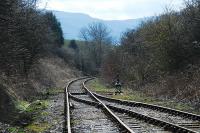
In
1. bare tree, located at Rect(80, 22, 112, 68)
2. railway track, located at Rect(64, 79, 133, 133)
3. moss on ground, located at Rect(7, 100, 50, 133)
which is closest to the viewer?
railway track, located at Rect(64, 79, 133, 133)

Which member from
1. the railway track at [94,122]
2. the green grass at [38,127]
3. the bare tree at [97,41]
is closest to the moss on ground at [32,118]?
the green grass at [38,127]

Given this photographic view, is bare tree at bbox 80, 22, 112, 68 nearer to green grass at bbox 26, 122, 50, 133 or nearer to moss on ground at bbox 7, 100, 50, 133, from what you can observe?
moss on ground at bbox 7, 100, 50, 133

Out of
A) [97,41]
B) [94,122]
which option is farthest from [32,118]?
[97,41]

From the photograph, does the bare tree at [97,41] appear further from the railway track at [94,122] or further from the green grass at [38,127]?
the green grass at [38,127]

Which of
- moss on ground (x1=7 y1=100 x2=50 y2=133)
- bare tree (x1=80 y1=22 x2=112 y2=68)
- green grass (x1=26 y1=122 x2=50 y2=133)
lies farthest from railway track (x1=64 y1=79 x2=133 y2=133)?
bare tree (x1=80 y1=22 x2=112 y2=68)

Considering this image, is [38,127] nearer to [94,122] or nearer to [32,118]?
[94,122]

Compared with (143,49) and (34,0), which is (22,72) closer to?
(34,0)

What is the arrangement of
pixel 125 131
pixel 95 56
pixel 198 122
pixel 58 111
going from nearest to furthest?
pixel 125 131 < pixel 198 122 < pixel 58 111 < pixel 95 56

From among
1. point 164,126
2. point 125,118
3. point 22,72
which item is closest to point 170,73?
point 22,72

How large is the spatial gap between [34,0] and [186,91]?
20.9 meters

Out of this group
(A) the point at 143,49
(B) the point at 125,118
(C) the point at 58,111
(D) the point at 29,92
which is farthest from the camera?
(A) the point at 143,49

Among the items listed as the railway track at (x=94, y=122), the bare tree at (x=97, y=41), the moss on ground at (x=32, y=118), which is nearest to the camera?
the railway track at (x=94, y=122)

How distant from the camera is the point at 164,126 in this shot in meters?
15.0

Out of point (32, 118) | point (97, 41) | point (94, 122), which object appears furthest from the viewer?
point (97, 41)
